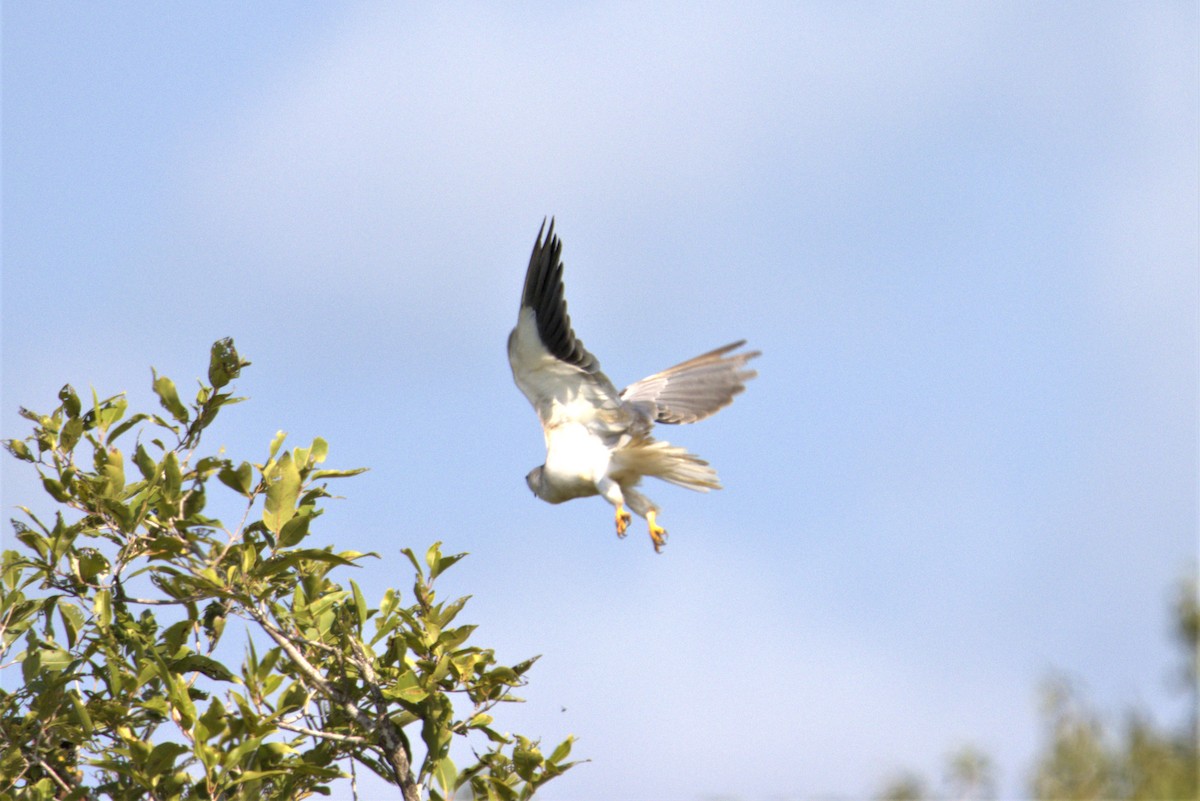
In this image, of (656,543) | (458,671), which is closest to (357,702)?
(458,671)

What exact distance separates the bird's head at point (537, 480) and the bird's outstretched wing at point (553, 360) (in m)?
0.37

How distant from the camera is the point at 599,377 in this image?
8781 millimetres

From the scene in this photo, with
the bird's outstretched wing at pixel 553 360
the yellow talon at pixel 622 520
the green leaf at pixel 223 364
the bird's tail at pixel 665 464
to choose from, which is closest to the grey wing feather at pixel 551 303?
the bird's outstretched wing at pixel 553 360

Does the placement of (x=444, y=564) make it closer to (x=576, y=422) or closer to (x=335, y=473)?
(x=335, y=473)

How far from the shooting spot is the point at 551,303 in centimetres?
855

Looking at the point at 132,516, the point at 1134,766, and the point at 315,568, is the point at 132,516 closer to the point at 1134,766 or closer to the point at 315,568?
the point at 315,568

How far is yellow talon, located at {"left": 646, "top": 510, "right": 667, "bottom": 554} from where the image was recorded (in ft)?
28.8

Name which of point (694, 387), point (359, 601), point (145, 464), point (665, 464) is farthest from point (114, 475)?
point (694, 387)

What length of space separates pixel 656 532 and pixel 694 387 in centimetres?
210

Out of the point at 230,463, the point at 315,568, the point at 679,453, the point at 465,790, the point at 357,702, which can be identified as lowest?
the point at 465,790

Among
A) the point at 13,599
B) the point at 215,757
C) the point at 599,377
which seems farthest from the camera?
the point at 599,377

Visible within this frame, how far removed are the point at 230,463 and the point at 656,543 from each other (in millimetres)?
3610

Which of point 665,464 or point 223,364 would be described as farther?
point 665,464

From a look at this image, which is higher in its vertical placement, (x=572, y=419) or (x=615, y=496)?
(x=572, y=419)
